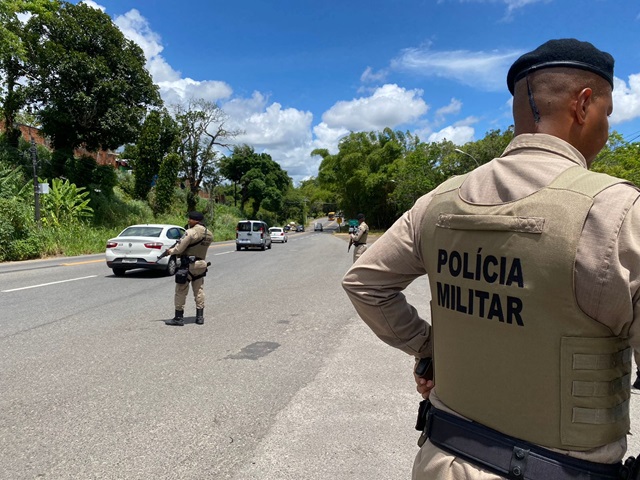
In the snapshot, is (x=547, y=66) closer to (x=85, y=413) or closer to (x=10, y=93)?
(x=85, y=413)

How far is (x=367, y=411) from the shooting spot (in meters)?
3.90

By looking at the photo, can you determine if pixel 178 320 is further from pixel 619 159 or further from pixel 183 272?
pixel 619 159

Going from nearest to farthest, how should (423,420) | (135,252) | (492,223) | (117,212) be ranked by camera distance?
(492,223) < (423,420) < (135,252) < (117,212)

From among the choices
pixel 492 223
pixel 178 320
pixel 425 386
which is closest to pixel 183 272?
pixel 178 320

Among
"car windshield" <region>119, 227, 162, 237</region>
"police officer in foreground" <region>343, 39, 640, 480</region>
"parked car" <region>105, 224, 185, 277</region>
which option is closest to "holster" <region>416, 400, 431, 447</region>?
"police officer in foreground" <region>343, 39, 640, 480</region>

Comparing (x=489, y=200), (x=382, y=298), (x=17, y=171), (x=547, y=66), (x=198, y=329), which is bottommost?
(x=198, y=329)

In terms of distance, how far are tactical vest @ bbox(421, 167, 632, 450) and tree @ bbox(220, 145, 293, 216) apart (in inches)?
2505

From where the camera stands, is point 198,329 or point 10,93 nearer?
point 198,329

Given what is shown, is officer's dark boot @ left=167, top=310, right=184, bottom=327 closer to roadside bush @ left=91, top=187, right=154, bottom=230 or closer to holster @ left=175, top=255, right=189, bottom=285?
holster @ left=175, top=255, right=189, bottom=285

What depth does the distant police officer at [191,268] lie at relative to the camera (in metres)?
7.21

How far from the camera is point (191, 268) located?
730 cm

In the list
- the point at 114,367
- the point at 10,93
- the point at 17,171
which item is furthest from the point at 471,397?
the point at 10,93

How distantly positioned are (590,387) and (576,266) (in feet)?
1.01

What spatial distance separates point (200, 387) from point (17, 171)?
23954mm
